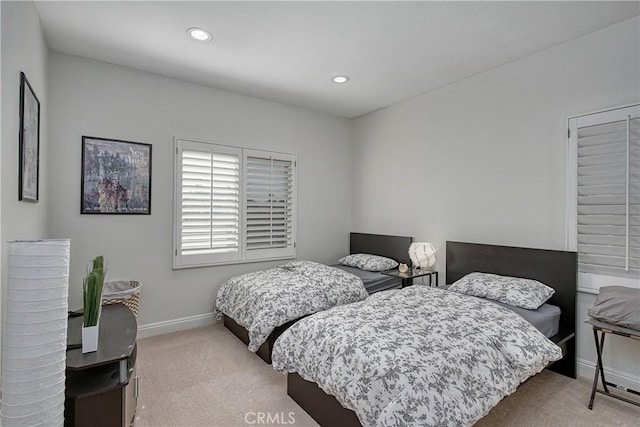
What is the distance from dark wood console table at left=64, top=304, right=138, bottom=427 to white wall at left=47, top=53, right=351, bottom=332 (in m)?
1.57

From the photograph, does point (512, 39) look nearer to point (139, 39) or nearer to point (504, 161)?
point (504, 161)

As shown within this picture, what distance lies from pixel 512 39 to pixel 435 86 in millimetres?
1028

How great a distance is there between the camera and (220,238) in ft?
12.3

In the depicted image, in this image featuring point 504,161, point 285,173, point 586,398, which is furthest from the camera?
point 285,173

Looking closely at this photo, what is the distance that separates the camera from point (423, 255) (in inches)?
139

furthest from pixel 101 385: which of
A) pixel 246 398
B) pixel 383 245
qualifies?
pixel 383 245

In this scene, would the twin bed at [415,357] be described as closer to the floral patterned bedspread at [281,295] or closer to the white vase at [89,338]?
the floral patterned bedspread at [281,295]

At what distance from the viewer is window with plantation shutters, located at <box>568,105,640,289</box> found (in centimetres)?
236

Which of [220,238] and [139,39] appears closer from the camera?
[139,39]

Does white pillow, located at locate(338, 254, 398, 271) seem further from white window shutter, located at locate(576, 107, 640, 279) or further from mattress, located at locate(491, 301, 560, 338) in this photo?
white window shutter, located at locate(576, 107, 640, 279)

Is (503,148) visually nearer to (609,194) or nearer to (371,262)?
(609,194)

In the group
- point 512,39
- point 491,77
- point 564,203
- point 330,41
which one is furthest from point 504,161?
point 330,41

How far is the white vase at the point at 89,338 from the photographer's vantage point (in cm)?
159

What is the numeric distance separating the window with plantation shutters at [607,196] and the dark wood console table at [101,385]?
3315 millimetres
